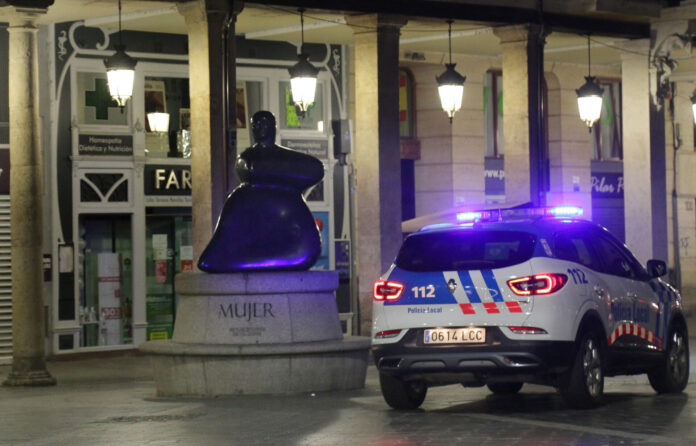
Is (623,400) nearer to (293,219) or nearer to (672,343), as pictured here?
(672,343)

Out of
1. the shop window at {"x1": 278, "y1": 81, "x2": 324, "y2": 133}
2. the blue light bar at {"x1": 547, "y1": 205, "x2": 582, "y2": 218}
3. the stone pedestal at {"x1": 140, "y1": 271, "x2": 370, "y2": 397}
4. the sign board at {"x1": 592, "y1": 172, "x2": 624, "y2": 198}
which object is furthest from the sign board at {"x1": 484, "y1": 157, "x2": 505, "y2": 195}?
the blue light bar at {"x1": 547, "y1": 205, "x2": 582, "y2": 218}

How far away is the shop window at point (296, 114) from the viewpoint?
80.0 feet

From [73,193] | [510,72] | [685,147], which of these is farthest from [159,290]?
[685,147]

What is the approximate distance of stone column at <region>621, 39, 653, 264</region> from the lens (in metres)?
24.3

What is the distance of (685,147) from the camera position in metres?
32.1

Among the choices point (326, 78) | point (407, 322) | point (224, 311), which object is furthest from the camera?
point (326, 78)

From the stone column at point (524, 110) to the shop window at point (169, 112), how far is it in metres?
4.80

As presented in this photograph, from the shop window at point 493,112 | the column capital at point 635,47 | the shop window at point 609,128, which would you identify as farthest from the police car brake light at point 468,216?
the shop window at point 609,128

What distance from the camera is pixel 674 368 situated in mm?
14320

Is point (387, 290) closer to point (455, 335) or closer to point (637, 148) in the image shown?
point (455, 335)

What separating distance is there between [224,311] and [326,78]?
11.0 meters

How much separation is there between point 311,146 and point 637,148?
5.15 metres

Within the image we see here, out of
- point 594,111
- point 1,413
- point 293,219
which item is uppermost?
point 594,111

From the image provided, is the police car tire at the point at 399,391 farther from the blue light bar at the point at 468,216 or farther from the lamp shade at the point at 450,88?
the lamp shade at the point at 450,88
